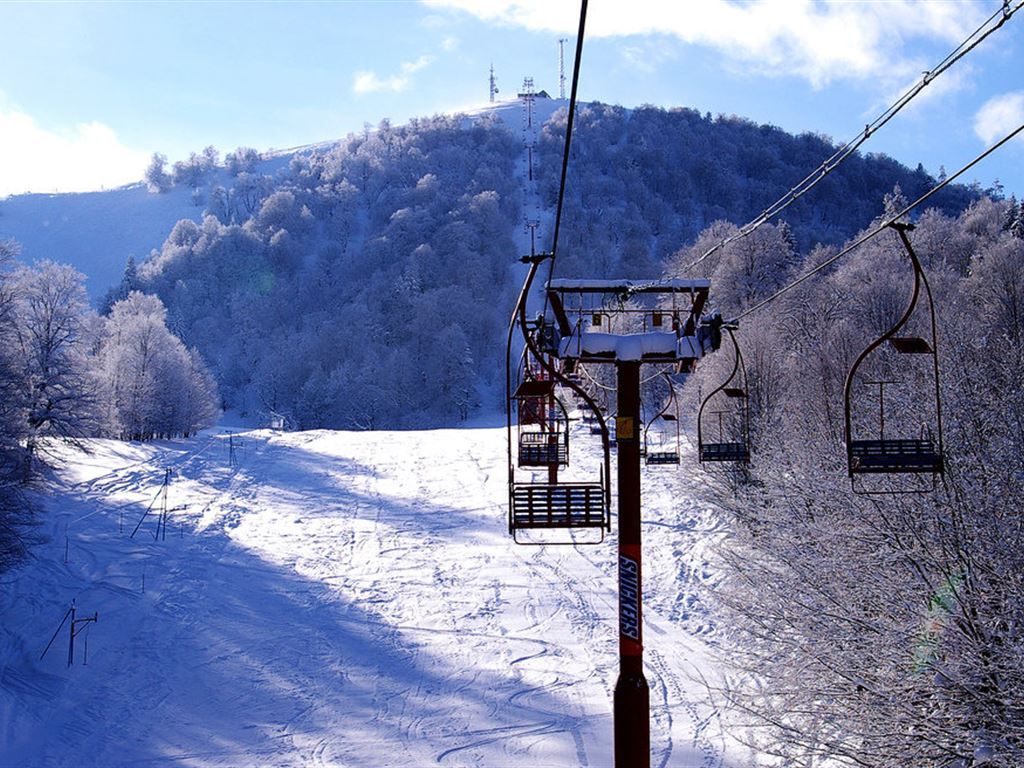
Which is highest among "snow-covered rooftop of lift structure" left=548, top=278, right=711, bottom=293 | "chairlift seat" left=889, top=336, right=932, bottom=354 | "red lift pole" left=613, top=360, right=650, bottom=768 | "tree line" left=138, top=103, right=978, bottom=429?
"tree line" left=138, top=103, right=978, bottom=429

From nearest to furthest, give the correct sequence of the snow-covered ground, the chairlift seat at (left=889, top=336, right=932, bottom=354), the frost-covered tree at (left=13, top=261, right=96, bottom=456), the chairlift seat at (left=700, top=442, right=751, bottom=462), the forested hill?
the chairlift seat at (left=889, top=336, right=932, bottom=354) → the chairlift seat at (left=700, top=442, right=751, bottom=462) → the snow-covered ground → the frost-covered tree at (left=13, top=261, right=96, bottom=456) → the forested hill

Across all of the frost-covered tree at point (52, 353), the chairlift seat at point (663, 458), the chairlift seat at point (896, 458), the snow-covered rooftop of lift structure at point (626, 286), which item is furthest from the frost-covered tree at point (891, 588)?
the frost-covered tree at point (52, 353)

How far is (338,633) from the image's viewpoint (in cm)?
2138

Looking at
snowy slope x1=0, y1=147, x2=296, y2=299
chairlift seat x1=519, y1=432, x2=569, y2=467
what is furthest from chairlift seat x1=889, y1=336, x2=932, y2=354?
snowy slope x1=0, y1=147, x2=296, y2=299

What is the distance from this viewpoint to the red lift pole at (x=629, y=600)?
32.8 feet

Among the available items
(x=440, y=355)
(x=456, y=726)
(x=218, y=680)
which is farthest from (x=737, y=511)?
(x=440, y=355)

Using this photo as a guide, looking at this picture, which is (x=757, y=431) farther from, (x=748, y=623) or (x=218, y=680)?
(x=218, y=680)

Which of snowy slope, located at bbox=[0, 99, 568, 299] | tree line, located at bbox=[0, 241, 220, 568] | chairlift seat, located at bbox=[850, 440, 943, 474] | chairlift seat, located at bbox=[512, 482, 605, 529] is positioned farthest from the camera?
snowy slope, located at bbox=[0, 99, 568, 299]

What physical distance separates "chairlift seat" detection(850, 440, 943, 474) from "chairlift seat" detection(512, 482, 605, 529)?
3517 mm

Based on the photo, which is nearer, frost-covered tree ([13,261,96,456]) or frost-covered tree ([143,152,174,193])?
frost-covered tree ([13,261,96,456])

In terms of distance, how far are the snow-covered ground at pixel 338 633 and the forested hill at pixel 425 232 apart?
50253 millimetres

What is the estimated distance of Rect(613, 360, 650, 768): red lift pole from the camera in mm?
9992

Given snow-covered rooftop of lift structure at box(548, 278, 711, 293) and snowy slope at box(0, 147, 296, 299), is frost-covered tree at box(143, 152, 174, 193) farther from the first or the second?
snow-covered rooftop of lift structure at box(548, 278, 711, 293)

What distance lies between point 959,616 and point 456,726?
10.3 m
